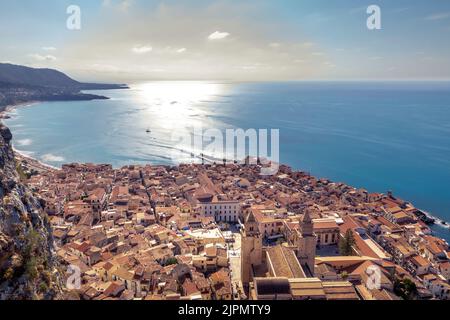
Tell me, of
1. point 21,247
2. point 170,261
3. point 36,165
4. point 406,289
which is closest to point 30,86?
point 36,165

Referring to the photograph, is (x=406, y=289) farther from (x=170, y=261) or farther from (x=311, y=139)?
(x=311, y=139)

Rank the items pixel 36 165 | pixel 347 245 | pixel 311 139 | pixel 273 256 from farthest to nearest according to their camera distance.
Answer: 1. pixel 311 139
2. pixel 36 165
3. pixel 347 245
4. pixel 273 256

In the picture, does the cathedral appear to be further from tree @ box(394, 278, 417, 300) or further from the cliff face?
the cliff face

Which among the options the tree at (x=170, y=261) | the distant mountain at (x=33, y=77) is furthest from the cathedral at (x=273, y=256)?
the distant mountain at (x=33, y=77)

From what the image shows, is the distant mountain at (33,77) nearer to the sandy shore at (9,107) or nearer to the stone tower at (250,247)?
the sandy shore at (9,107)
